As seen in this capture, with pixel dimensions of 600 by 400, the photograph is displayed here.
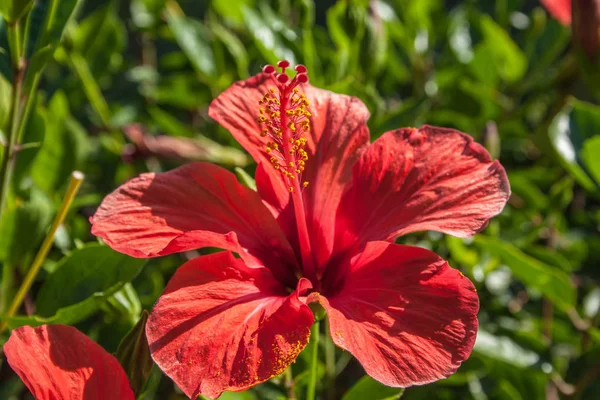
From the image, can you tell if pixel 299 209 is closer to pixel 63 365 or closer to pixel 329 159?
pixel 329 159

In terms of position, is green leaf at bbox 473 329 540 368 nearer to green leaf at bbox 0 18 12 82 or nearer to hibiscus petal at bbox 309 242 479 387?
hibiscus petal at bbox 309 242 479 387

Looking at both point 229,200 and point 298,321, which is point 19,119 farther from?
point 298,321

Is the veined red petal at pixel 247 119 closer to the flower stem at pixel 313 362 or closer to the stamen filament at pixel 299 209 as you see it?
the stamen filament at pixel 299 209

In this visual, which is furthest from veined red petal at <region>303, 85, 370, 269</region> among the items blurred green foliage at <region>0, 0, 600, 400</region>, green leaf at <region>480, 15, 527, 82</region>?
green leaf at <region>480, 15, 527, 82</region>

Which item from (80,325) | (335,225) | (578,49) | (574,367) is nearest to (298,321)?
(335,225)

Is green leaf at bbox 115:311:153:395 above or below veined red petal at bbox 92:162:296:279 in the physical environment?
below

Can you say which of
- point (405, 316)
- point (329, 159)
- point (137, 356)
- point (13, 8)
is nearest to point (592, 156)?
point (329, 159)
